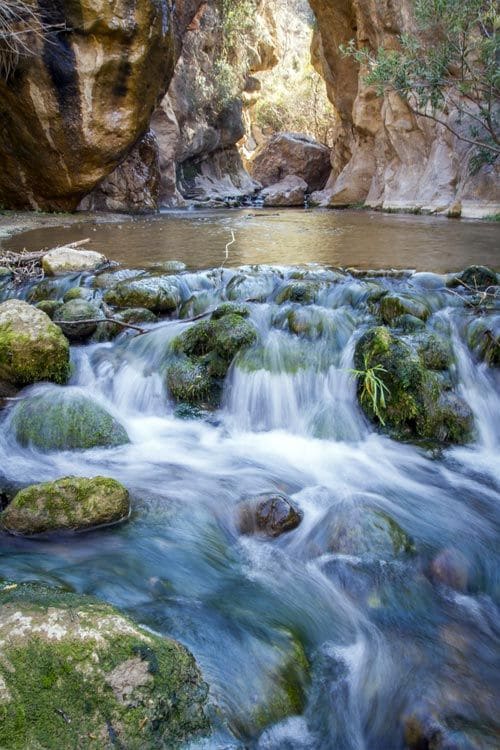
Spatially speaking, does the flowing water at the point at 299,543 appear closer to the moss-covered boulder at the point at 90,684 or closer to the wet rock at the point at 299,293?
the moss-covered boulder at the point at 90,684

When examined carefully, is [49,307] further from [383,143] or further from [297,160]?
[297,160]

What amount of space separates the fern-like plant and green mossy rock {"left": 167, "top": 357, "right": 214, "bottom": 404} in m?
1.32

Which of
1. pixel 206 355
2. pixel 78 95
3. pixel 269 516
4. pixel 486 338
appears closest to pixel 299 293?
pixel 206 355

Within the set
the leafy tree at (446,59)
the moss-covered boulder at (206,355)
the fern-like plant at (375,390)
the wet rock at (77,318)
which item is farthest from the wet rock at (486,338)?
the leafy tree at (446,59)

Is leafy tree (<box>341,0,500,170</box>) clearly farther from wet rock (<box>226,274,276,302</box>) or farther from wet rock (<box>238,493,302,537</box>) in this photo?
wet rock (<box>238,493,302,537</box>)

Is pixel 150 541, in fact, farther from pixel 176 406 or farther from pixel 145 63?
pixel 145 63

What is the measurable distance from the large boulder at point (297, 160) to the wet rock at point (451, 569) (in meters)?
29.1

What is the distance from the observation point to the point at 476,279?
5.77 m

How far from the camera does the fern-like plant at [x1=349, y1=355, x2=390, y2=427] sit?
159 inches

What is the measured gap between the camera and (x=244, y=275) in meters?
6.31

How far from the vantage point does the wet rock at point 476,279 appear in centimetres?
573

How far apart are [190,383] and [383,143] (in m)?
19.7

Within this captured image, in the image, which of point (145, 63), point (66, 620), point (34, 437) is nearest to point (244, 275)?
point (34, 437)

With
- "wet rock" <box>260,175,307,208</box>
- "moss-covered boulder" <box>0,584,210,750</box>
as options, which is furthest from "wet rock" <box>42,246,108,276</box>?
"wet rock" <box>260,175,307,208</box>
